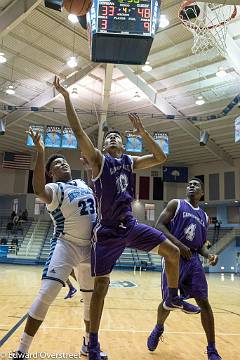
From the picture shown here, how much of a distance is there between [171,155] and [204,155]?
7.79 feet

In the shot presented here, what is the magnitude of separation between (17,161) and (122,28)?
21118 millimetres

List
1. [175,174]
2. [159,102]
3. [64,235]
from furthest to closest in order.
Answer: [175,174], [159,102], [64,235]

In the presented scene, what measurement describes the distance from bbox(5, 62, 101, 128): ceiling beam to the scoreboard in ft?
28.3

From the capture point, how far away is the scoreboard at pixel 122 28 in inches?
250

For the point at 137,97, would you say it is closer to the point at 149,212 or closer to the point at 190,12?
the point at 190,12

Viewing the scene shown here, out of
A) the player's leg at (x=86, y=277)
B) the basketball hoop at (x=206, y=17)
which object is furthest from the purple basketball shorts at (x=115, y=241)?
the basketball hoop at (x=206, y=17)

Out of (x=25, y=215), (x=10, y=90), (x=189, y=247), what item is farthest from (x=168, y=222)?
(x=25, y=215)

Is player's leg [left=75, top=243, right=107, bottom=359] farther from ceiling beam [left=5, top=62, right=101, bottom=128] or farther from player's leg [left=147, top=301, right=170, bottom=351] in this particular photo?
ceiling beam [left=5, top=62, right=101, bottom=128]

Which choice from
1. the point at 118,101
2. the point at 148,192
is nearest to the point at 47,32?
the point at 118,101

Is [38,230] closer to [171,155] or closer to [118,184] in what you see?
[171,155]

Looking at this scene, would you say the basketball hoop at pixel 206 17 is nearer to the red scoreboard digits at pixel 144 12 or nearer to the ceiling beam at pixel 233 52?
the red scoreboard digits at pixel 144 12

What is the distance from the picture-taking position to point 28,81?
16344 mm

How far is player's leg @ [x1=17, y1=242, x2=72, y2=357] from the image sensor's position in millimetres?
2863

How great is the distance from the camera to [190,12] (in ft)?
29.0
